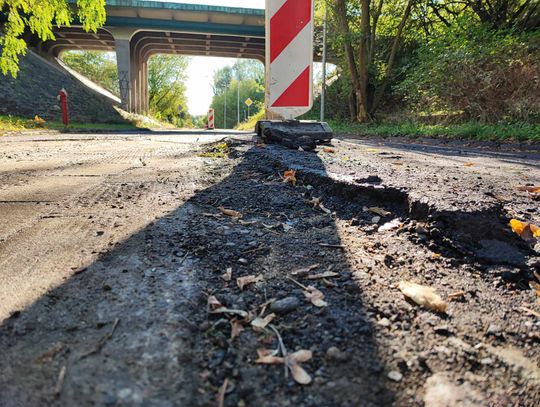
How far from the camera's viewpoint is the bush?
7.45 metres

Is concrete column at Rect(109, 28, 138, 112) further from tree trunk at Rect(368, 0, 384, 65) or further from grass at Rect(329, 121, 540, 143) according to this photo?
grass at Rect(329, 121, 540, 143)

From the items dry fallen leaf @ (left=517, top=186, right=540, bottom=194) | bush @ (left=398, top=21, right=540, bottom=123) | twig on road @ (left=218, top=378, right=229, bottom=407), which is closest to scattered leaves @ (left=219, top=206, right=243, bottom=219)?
twig on road @ (left=218, top=378, right=229, bottom=407)

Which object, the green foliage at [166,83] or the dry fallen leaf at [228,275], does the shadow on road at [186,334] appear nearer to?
the dry fallen leaf at [228,275]

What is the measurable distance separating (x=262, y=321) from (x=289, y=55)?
3433mm

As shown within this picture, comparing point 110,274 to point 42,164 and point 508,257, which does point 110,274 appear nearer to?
point 508,257

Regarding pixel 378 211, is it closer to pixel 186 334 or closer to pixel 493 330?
pixel 493 330

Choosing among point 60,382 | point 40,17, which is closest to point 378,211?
point 60,382

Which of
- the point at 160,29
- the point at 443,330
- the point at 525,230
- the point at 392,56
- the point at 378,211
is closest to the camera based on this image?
the point at 443,330

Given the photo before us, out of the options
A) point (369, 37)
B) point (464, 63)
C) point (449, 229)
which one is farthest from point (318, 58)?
point (449, 229)

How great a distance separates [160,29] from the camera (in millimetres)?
23750

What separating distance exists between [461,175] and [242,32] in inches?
966

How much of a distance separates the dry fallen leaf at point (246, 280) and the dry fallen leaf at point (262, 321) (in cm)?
18

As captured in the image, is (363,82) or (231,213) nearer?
(231,213)

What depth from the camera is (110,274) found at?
1.22m
